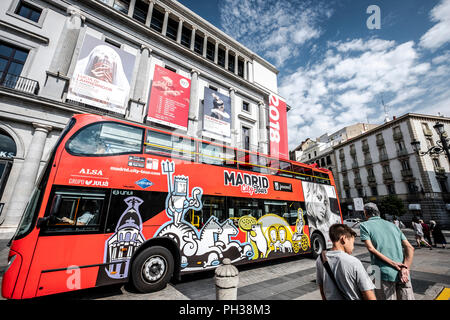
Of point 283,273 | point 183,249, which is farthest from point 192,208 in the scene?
point 283,273

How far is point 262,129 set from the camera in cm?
2264

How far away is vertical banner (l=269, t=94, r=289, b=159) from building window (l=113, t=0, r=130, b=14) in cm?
1640

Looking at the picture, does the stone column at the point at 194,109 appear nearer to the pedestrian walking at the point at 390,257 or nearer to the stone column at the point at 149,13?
the stone column at the point at 149,13

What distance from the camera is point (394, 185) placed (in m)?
29.5

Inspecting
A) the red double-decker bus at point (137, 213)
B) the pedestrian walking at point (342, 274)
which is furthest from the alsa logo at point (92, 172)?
the pedestrian walking at point (342, 274)

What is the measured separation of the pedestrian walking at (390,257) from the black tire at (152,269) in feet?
14.1

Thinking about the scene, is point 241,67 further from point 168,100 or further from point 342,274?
point 342,274

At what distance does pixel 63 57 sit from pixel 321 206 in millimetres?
17702

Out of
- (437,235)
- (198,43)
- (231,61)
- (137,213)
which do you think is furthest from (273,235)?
(231,61)

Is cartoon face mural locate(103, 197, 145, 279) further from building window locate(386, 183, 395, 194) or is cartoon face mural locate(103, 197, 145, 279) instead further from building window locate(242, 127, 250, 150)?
building window locate(386, 183, 395, 194)

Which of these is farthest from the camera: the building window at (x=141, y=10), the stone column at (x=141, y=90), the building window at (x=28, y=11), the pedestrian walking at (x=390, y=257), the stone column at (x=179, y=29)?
the stone column at (x=179, y=29)

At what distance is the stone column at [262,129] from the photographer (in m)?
21.8
